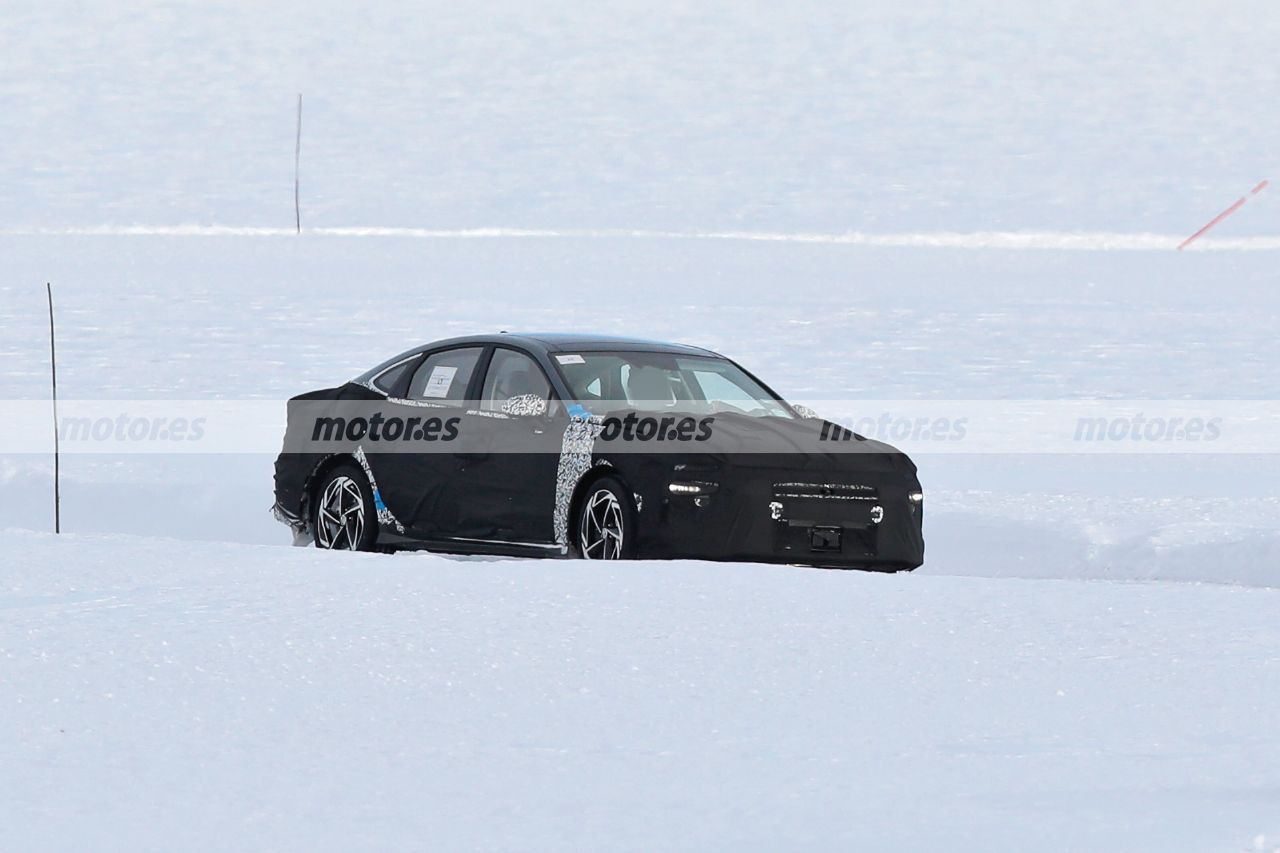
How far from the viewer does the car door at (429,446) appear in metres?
10.5

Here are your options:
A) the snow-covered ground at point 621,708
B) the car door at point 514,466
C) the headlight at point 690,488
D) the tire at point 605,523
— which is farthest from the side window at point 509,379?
the snow-covered ground at point 621,708

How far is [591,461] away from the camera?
9680mm

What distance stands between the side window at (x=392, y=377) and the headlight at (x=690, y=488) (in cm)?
234

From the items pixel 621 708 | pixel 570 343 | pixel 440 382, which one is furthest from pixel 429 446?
pixel 621 708

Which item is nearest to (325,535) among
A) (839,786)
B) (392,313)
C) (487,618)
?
(487,618)

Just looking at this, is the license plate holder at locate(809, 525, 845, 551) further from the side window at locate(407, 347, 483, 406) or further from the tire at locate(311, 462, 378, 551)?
the tire at locate(311, 462, 378, 551)

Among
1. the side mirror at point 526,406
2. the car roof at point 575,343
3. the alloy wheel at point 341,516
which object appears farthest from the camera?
the alloy wheel at point 341,516

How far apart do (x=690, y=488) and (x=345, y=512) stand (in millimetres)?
2450

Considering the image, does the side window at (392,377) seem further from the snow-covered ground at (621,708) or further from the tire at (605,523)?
the snow-covered ground at (621,708)

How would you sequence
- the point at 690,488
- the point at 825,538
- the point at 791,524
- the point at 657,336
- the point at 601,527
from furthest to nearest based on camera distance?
the point at 657,336 < the point at 601,527 < the point at 825,538 < the point at 791,524 < the point at 690,488

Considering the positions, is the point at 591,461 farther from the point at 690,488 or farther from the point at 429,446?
the point at 429,446

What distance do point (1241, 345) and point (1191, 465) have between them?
629 centimetres

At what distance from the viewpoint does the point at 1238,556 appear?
11.4 metres

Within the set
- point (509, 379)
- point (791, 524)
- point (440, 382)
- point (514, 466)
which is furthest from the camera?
point (440, 382)
